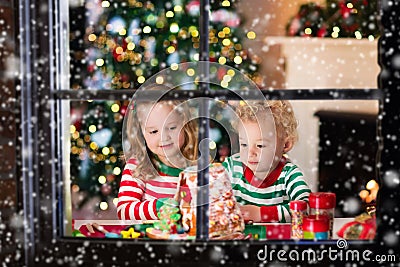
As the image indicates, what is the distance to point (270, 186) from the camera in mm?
2791

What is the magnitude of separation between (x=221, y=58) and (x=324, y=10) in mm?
771

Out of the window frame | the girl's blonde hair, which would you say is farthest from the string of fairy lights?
the window frame

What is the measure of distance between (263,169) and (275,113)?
296 mm

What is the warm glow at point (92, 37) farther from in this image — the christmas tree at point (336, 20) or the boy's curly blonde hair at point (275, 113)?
the christmas tree at point (336, 20)

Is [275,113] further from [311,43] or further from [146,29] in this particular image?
[311,43]

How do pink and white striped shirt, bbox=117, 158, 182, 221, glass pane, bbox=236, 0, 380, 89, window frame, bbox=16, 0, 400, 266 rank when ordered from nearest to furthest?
window frame, bbox=16, 0, 400, 266 → pink and white striped shirt, bbox=117, 158, 182, 221 → glass pane, bbox=236, 0, 380, 89

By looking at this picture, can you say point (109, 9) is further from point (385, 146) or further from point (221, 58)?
point (385, 146)

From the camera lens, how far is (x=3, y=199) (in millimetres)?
1541

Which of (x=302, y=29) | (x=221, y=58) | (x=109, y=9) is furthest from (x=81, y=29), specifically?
(x=302, y=29)

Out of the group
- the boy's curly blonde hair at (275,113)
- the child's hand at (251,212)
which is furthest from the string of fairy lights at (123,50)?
the child's hand at (251,212)

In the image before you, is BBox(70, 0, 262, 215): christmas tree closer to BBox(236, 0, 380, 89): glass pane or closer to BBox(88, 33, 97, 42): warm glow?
BBox(88, 33, 97, 42): warm glow

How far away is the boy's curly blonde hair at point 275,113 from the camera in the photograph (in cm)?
286

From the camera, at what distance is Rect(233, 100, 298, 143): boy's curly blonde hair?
2859 millimetres

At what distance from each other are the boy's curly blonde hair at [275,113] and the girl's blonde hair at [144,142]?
0.24m
